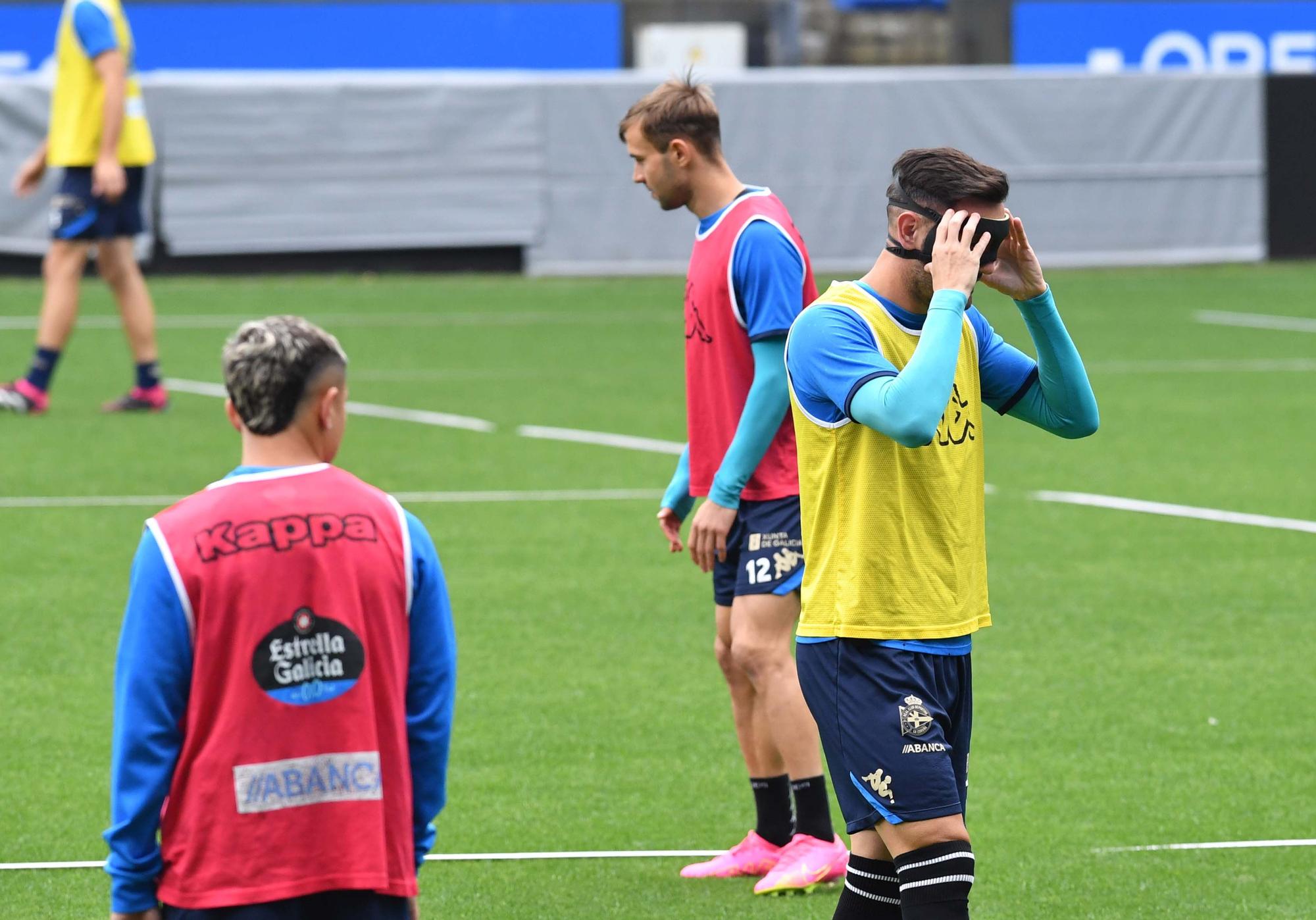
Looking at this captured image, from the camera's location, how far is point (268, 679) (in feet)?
10.4

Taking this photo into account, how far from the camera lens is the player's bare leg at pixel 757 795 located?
18.1 feet

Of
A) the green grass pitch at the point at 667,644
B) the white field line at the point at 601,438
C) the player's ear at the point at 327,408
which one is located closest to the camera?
the player's ear at the point at 327,408

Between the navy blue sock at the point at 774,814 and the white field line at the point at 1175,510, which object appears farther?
the white field line at the point at 1175,510

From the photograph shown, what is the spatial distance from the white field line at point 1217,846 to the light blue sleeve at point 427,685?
280 centimetres

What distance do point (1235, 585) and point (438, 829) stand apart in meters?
4.31

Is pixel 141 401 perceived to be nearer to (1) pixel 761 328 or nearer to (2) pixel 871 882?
(1) pixel 761 328

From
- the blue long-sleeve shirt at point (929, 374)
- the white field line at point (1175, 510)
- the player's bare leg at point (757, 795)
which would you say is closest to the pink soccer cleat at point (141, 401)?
the white field line at point (1175, 510)

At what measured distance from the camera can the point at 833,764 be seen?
4.25m

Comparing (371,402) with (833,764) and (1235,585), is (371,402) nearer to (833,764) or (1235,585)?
(1235,585)

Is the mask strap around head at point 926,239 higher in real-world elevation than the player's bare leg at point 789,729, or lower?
higher

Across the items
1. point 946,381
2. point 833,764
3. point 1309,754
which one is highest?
point 946,381

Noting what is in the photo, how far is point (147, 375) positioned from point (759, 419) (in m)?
8.51

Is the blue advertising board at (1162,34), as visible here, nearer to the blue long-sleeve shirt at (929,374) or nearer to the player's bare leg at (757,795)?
the player's bare leg at (757,795)

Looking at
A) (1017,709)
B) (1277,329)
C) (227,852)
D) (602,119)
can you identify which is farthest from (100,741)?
(602,119)
